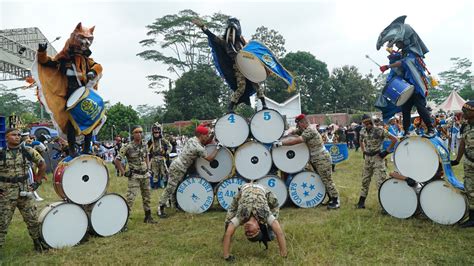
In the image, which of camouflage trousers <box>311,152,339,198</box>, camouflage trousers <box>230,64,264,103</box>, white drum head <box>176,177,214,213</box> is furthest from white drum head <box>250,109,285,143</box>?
white drum head <box>176,177,214,213</box>

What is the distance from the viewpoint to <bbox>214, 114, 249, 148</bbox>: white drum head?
7.62 m

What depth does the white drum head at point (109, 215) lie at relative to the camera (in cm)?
624

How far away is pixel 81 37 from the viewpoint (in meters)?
6.05

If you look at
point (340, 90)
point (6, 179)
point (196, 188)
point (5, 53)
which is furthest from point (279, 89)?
point (6, 179)

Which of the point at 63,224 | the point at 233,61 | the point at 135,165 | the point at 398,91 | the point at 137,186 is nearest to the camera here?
the point at 63,224

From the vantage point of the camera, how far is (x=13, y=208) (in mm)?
5336

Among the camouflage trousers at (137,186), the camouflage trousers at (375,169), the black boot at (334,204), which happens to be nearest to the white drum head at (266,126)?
the black boot at (334,204)

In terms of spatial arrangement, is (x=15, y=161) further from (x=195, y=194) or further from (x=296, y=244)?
(x=296, y=244)

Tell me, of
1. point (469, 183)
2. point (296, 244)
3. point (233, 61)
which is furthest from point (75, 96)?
point (469, 183)

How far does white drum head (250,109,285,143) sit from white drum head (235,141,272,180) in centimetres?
→ 21

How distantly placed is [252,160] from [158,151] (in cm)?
434

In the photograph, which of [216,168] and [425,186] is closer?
[425,186]

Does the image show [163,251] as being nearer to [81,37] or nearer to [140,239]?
[140,239]

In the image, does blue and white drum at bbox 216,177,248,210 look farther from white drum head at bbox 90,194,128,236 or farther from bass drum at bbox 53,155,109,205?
bass drum at bbox 53,155,109,205
